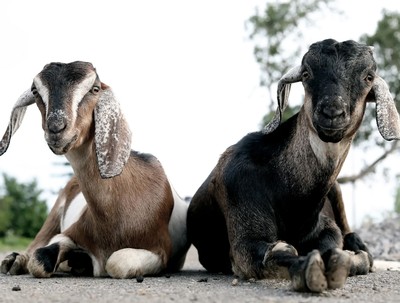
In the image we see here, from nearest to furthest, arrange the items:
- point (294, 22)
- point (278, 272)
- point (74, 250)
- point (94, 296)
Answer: point (94, 296)
point (278, 272)
point (74, 250)
point (294, 22)

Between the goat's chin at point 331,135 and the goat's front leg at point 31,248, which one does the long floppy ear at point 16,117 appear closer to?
the goat's front leg at point 31,248

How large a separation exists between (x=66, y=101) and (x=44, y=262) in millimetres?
1481

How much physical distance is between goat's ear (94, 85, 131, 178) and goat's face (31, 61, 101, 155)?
8 centimetres

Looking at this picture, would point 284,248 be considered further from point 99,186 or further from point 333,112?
point 99,186

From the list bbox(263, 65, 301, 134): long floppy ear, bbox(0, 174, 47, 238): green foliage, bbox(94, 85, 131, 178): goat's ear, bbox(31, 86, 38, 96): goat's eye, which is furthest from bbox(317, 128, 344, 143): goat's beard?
bbox(0, 174, 47, 238): green foliage

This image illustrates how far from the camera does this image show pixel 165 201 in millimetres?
6348

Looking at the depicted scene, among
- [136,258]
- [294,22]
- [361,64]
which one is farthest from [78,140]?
[294,22]

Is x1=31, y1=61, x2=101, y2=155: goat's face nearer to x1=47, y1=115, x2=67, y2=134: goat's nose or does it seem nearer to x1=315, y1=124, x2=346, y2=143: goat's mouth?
x1=47, y1=115, x2=67, y2=134: goat's nose

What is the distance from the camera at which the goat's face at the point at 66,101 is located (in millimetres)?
5297

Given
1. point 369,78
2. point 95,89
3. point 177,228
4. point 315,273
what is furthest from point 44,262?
point 369,78

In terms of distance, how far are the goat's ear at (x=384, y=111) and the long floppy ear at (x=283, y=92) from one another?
633mm

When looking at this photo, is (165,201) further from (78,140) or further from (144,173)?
(78,140)

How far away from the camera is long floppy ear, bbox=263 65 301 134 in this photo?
5.73 meters

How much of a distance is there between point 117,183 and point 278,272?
6.11 ft
